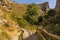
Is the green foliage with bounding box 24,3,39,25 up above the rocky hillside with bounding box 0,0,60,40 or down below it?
below

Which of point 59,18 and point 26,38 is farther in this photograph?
point 59,18

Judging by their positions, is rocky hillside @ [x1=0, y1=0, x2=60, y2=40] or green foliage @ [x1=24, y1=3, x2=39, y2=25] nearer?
rocky hillside @ [x1=0, y1=0, x2=60, y2=40]

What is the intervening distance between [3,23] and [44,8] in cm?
8070

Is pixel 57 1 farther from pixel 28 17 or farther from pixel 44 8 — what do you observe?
pixel 44 8

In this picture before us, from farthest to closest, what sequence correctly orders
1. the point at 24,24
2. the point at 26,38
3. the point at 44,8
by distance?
the point at 44,8 < the point at 24,24 < the point at 26,38

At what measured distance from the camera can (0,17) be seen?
92.5 feet

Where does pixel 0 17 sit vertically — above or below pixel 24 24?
above

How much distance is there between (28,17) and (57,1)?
12105 millimetres

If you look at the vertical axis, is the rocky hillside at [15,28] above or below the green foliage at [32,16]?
above

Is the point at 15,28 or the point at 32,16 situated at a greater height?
the point at 15,28

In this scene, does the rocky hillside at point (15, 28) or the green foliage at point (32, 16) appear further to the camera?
the green foliage at point (32, 16)

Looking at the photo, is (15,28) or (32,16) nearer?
(15,28)

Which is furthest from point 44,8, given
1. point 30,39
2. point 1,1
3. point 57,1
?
point 30,39

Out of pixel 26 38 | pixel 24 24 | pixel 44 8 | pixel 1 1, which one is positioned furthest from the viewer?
pixel 44 8
